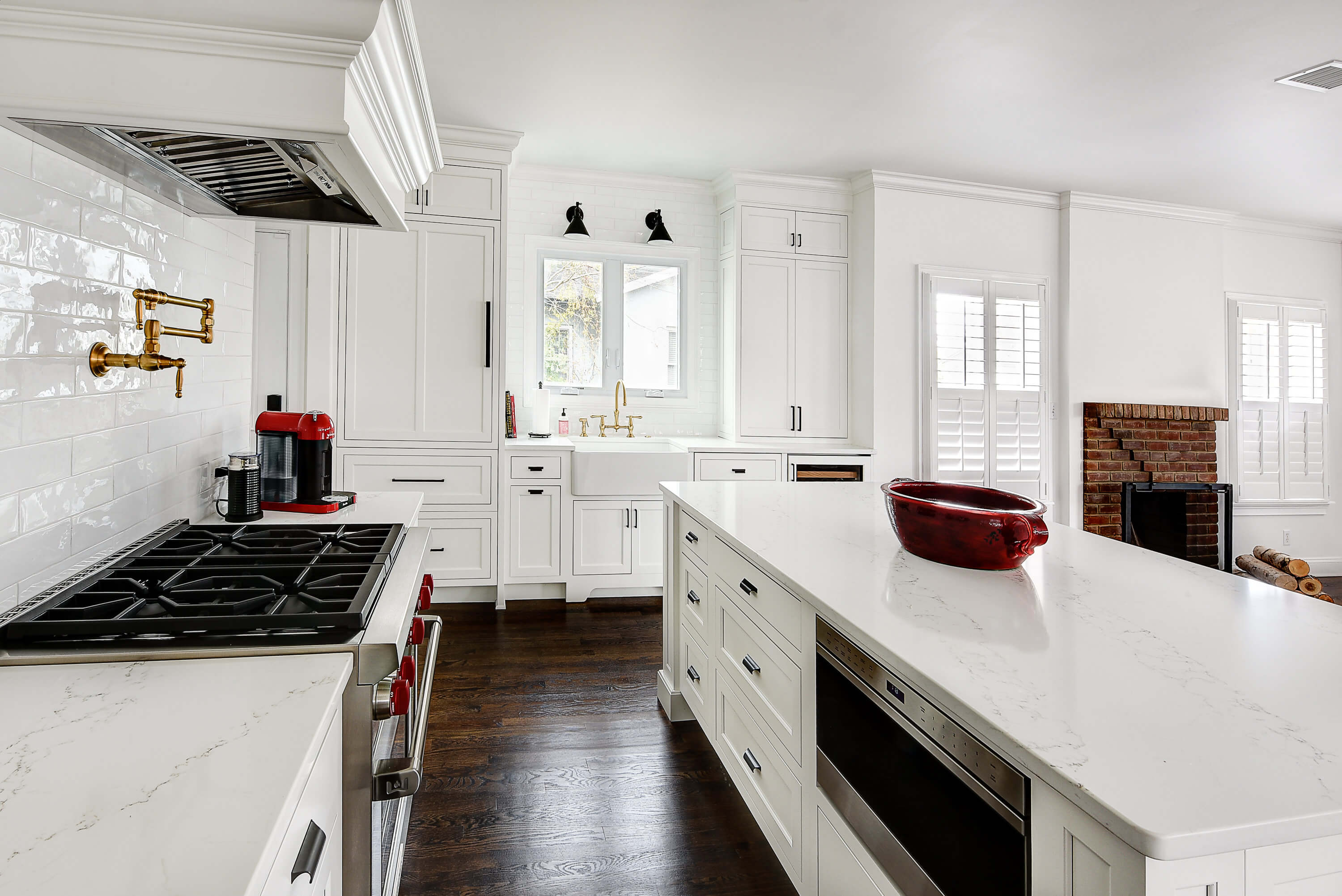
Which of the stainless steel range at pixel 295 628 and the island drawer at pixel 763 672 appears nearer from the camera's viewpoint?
the stainless steel range at pixel 295 628

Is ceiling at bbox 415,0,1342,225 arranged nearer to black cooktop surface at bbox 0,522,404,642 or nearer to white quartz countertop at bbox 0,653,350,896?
black cooktop surface at bbox 0,522,404,642

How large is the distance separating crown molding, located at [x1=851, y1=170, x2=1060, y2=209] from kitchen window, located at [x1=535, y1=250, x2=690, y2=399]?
130 cm

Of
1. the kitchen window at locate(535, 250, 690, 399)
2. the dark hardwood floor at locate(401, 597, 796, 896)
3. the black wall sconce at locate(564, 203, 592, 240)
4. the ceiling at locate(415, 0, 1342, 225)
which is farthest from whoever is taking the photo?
the kitchen window at locate(535, 250, 690, 399)

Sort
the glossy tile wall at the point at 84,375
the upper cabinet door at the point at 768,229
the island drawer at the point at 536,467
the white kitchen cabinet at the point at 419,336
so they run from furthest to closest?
the upper cabinet door at the point at 768,229, the island drawer at the point at 536,467, the white kitchen cabinet at the point at 419,336, the glossy tile wall at the point at 84,375

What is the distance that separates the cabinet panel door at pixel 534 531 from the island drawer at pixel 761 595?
7.07 feet

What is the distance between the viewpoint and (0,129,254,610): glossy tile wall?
3.44 feet

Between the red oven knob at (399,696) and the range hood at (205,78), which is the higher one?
the range hood at (205,78)

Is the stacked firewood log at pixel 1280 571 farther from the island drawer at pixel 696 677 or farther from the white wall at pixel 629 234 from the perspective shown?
the island drawer at pixel 696 677

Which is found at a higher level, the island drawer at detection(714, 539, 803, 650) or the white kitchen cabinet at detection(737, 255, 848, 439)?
the white kitchen cabinet at detection(737, 255, 848, 439)

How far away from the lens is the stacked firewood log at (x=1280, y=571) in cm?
421

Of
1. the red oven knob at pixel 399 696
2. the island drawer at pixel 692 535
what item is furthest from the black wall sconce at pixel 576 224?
the red oven knob at pixel 399 696

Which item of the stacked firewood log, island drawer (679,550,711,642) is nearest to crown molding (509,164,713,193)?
island drawer (679,550,711,642)

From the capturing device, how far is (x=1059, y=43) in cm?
287

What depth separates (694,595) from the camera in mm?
2244
